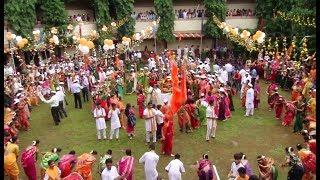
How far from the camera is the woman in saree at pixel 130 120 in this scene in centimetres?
1366

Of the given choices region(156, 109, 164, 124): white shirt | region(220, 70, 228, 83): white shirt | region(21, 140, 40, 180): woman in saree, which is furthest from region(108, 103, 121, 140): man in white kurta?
region(220, 70, 228, 83): white shirt

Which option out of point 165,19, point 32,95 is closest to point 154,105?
point 32,95

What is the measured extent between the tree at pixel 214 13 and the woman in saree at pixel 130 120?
1569 cm

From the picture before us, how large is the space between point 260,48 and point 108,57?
7735 mm

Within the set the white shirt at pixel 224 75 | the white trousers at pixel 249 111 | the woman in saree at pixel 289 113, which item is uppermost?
the white shirt at pixel 224 75

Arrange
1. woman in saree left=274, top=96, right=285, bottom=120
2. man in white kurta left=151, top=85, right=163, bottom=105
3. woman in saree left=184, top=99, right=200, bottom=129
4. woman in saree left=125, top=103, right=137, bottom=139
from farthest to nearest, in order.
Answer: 1. man in white kurta left=151, top=85, right=163, bottom=105
2. woman in saree left=274, top=96, right=285, bottom=120
3. woman in saree left=184, top=99, right=200, bottom=129
4. woman in saree left=125, top=103, right=137, bottom=139

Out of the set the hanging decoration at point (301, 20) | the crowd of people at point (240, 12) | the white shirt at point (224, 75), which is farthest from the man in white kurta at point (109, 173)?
the crowd of people at point (240, 12)

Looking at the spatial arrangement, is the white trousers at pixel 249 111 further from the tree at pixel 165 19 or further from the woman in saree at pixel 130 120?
the tree at pixel 165 19

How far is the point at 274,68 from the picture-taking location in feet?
67.3

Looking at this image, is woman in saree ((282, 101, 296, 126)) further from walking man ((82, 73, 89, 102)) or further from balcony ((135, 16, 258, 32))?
balcony ((135, 16, 258, 32))

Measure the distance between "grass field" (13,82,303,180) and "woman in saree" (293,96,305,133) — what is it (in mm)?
259

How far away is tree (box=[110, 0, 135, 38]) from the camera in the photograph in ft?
92.7

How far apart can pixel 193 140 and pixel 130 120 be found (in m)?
2.01

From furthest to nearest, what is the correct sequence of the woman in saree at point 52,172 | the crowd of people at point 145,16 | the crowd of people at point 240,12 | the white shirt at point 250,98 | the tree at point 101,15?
the crowd of people at point 145,16 → the crowd of people at point 240,12 → the tree at point 101,15 → the white shirt at point 250,98 → the woman in saree at point 52,172
